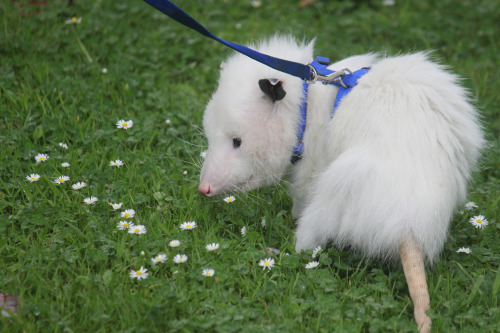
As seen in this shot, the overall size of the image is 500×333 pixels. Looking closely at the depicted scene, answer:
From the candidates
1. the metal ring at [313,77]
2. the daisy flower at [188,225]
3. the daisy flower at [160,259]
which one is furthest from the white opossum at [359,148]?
the daisy flower at [160,259]

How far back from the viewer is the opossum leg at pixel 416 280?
256 cm

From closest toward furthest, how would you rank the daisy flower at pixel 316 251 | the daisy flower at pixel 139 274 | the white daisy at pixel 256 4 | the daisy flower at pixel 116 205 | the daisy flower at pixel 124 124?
the daisy flower at pixel 139 274
the daisy flower at pixel 316 251
the daisy flower at pixel 116 205
the daisy flower at pixel 124 124
the white daisy at pixel 256 4

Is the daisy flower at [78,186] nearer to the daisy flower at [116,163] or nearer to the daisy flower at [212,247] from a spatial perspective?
the daisy flower at [116,163]

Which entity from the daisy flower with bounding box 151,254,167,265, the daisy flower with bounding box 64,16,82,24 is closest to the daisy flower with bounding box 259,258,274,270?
the daisy flower with bounding box 151,254,167,265

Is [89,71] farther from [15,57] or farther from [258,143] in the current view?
[258,143]

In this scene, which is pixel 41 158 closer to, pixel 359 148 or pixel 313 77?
pixel 313 77

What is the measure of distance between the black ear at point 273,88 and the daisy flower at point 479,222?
1.42m

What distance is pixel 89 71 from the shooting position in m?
4.79

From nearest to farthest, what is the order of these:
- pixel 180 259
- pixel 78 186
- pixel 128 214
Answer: pixel 180 259 < pixel 128 214 < pixel 78 186

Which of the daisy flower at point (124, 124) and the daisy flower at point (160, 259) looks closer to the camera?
the daisy flower at point (160, 259)

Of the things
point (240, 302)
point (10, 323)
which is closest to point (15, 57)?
point (10, 323)

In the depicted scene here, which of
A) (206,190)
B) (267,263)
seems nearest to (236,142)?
(206,190)

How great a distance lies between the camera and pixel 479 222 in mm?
3326

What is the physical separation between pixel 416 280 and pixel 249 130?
123 cm
